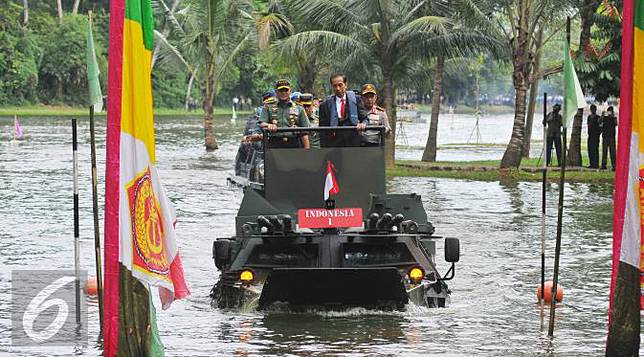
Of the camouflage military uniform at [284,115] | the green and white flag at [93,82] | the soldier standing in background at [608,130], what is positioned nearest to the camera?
the green and white flag at [93,82]

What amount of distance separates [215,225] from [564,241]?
18.8 ft

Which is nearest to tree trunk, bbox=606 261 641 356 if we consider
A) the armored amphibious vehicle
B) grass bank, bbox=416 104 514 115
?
the armored amphibious vehicle

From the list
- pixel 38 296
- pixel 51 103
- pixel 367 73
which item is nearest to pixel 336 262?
pixel 38 296

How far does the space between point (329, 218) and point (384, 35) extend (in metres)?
22.4

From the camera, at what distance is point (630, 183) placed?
35.7 feet

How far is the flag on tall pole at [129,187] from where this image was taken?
32.6ft

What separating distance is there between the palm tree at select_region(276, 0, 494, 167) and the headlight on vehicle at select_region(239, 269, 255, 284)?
68.9 ft

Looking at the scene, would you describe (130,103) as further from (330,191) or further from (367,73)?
(367,73)

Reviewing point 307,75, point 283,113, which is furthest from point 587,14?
point 283,113

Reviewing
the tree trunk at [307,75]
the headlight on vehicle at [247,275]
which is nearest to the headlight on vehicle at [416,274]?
the headlight on vehicle at [247,275]

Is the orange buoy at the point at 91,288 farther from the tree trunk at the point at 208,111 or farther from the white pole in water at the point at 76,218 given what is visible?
the tree trunk at the point at 208,111

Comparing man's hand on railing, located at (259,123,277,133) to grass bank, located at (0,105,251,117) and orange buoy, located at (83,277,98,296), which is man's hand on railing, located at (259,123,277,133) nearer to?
orange buoy, located at (83,277,98,296)

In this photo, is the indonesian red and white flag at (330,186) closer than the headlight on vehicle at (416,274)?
No

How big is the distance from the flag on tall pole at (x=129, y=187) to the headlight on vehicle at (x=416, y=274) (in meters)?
4.41
